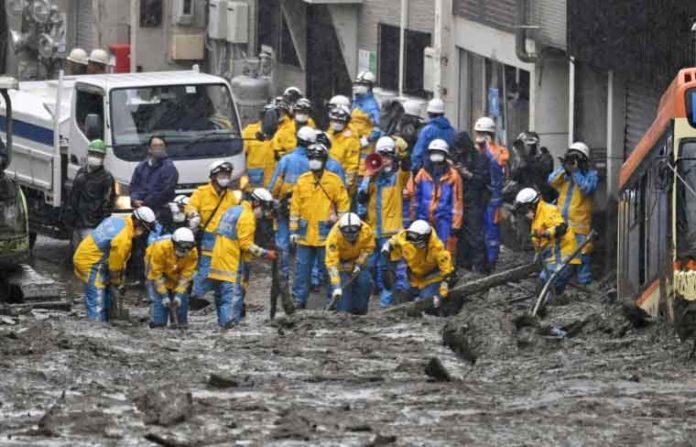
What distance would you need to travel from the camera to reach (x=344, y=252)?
69.4 feet

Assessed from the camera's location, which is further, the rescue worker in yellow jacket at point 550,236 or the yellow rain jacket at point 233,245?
the rescue worker in yellow jacket at point 550,236

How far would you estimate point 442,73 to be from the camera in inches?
1222

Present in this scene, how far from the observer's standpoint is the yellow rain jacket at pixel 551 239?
68.4 ft

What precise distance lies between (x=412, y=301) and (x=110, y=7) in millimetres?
22866

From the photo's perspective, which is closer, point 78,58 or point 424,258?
point 424,258

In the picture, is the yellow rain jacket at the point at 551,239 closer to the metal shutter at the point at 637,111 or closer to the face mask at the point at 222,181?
the face mask at the point at 222,181

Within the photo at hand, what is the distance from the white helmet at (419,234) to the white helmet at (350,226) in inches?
23.9

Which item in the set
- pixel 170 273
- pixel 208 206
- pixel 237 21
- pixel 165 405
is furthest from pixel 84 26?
pixel 165 405

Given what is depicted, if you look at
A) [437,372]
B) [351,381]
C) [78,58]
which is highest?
[78,58]

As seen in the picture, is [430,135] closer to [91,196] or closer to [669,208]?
[91,196]

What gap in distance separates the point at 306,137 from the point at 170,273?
463cm

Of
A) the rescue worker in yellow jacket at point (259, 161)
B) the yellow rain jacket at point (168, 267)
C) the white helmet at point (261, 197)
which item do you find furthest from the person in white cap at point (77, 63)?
the yellow rain jacket at point (168, 267)

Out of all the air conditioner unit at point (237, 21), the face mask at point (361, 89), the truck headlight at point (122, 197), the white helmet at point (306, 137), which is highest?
the air conditioner unit at point (237, 21)

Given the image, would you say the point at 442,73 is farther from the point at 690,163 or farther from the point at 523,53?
the point at 690,163
